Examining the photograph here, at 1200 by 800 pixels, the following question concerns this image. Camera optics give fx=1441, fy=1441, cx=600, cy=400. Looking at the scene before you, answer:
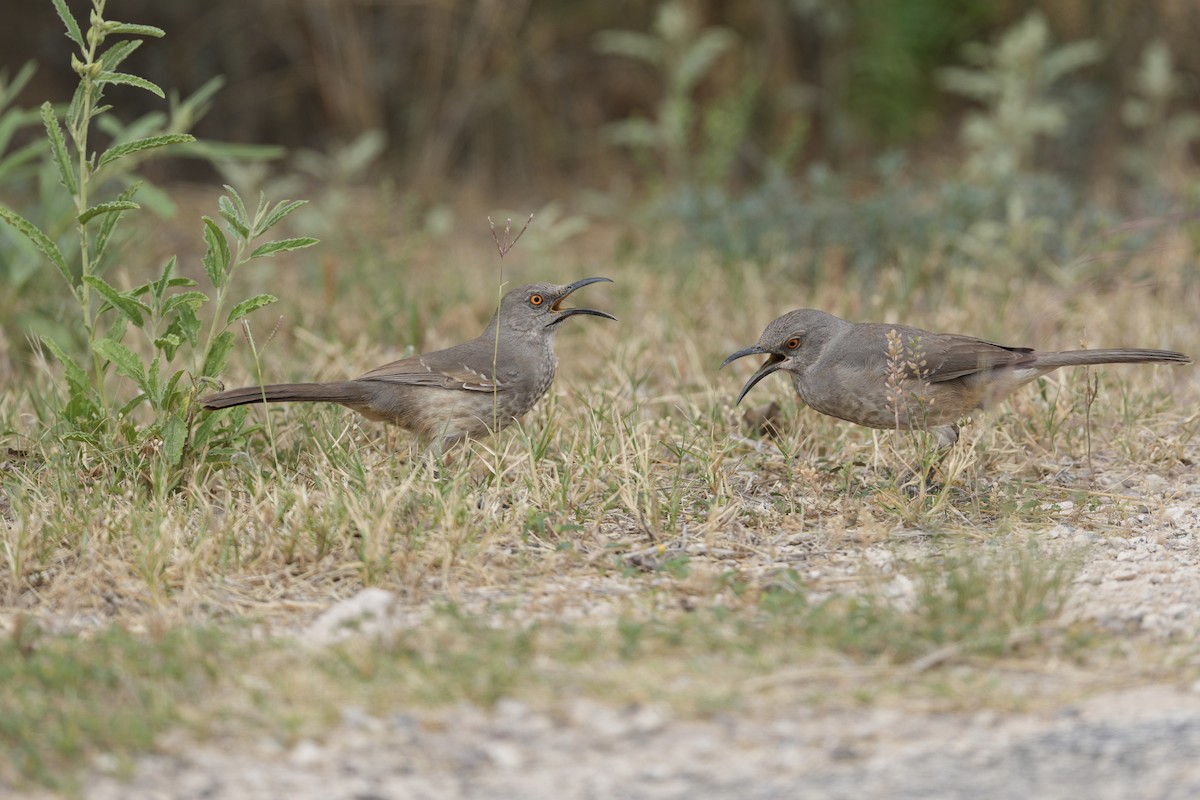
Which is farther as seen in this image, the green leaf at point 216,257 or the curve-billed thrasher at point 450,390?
the curve-billed thrasher at point 450,390

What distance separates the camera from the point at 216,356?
5.17 meters

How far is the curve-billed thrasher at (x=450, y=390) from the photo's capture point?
220 inches

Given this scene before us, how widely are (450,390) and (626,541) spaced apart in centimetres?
127

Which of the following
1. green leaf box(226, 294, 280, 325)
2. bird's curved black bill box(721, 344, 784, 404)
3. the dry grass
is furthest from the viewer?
bird's curved black bill box(721, 344, 784, 404)

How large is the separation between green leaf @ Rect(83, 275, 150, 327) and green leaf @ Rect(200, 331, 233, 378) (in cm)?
28

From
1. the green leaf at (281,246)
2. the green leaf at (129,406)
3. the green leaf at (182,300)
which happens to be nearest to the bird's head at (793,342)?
the green leaf at (281,246)

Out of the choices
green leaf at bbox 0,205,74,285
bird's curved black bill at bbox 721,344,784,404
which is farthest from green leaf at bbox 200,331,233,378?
bird's curved black bill at bbox 721,344,784,404

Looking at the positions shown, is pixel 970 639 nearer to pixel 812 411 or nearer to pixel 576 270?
pixel 812 411

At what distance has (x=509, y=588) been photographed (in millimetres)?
4383

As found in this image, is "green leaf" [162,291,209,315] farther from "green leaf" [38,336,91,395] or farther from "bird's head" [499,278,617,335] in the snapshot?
"bird's head" [499,278,617,335]

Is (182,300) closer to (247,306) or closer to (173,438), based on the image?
(247,306)

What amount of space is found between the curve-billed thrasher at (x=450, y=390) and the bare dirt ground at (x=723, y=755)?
2.22 m

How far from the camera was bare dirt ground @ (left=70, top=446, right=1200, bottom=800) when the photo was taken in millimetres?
3131

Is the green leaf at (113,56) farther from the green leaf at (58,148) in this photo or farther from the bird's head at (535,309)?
the bird's head at (535,309)
